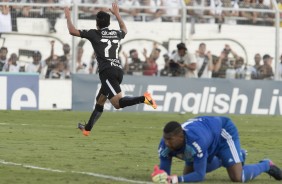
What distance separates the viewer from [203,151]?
33.4 feet

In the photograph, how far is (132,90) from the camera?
85.5 feet

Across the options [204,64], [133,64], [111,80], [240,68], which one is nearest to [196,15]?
[204,64]

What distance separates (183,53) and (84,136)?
879 centimetres

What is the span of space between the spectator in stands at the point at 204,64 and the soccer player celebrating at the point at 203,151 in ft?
52.0

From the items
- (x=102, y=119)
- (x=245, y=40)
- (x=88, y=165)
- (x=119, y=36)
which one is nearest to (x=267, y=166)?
(x=88, y=165)

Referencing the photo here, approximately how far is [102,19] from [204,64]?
36.2 ft

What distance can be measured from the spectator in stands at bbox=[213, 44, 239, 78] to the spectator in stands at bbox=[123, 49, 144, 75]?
239 centimetres

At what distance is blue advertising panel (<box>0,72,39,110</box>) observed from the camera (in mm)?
25031

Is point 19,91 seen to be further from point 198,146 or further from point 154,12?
point 198,146

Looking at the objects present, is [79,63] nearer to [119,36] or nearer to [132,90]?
[132,90]

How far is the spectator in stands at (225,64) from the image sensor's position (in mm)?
27391

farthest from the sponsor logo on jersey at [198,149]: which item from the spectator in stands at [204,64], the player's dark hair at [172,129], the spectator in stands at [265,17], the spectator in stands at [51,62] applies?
the spectator in stands at [265,17]

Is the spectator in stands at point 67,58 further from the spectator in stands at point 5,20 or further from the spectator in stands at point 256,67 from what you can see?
the spectator in stands at point 256,67

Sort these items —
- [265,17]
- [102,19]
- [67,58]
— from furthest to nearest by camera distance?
[265,17] < [67,58] < [102,19]
